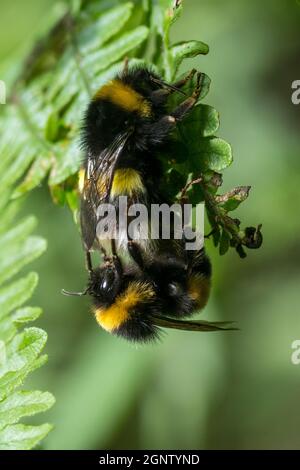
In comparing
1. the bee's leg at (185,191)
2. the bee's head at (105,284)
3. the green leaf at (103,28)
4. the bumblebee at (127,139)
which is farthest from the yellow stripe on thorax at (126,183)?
the green leaf at (103,28)

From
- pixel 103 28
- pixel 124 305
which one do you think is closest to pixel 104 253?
pixel 124 305

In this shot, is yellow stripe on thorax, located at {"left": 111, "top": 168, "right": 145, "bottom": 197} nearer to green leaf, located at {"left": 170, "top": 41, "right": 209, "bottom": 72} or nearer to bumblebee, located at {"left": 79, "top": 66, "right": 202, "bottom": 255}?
bumblebee, located at {"left": 79, "top": 66, "right": 202, "bottom": 255}

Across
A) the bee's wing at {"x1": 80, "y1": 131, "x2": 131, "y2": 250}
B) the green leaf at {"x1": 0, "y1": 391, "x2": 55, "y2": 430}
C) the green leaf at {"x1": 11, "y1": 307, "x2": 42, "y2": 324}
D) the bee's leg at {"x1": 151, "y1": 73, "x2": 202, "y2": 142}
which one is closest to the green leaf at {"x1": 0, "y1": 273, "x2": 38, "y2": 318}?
the green leaf at {"x1": 11, "y1": 307, "x2": 42, "y2": 324}

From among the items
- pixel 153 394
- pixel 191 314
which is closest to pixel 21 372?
pixel 191 314

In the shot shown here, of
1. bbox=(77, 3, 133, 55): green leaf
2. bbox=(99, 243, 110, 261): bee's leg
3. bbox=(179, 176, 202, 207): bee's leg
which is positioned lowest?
bbox=(99, 243, 110, 261): bee's leg

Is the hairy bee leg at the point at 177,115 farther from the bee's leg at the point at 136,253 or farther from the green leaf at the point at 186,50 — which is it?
the bee's leg at the point at 136,253

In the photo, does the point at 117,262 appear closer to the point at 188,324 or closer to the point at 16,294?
the point at 188,324

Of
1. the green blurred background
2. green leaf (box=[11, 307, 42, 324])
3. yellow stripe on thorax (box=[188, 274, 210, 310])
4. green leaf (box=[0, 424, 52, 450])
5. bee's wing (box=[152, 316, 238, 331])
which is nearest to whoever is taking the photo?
bee's wing (box=[152, 316, 238, 331])
